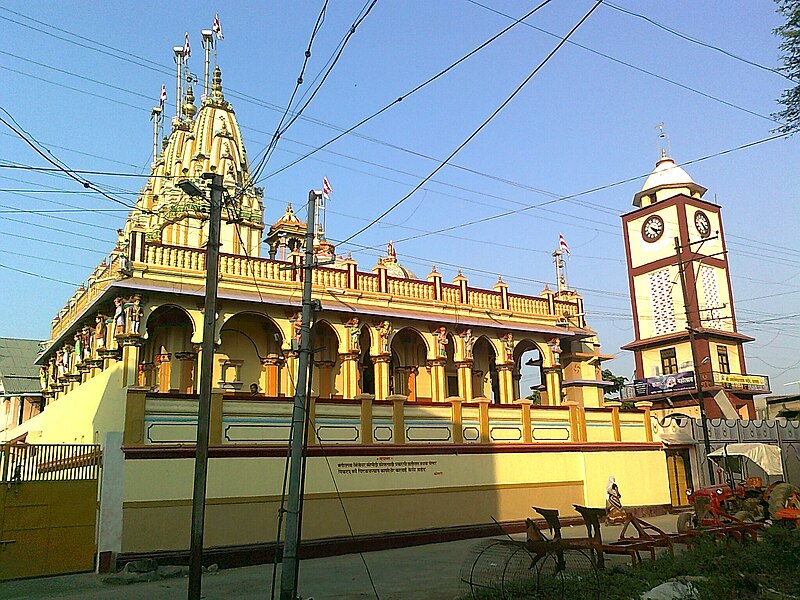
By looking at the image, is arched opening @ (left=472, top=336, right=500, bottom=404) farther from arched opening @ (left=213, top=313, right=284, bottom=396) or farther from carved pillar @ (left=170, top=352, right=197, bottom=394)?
carved pillar @ (left=170, top=352, right=197, bottom=394)

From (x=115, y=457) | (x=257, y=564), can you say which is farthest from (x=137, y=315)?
(x=257, y=564)

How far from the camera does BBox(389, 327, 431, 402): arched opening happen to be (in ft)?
77.7

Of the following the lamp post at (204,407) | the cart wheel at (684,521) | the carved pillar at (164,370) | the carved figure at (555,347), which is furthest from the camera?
the carved figure at (555,347)

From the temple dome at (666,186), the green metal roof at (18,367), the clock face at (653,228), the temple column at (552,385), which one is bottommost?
the temple column at (552,385)

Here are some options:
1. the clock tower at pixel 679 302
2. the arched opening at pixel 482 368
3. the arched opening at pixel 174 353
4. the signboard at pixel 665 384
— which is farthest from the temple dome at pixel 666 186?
the arched opening at pixel 174 353

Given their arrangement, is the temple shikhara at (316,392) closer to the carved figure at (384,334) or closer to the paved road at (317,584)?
the carved figure at (384,334)

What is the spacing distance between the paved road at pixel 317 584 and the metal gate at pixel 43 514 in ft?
1.24

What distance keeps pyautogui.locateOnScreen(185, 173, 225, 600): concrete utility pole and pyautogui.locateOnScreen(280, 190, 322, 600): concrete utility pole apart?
4.09 feet

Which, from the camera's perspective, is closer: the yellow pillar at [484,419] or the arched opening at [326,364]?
the yellow pillar at [484,419]

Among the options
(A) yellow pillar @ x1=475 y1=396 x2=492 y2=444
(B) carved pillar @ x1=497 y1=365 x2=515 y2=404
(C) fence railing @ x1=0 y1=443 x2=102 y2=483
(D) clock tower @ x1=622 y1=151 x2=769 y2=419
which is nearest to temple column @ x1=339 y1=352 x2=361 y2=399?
(A) yellow pillar @ x1=475 y1=396 x2=492 y2=444

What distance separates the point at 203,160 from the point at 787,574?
2125 cm

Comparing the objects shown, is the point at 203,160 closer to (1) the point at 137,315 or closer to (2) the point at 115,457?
(1) the point at 137,315

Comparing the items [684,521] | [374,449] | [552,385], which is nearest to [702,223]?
[552,385]

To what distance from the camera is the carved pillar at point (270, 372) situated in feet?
67.6
